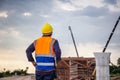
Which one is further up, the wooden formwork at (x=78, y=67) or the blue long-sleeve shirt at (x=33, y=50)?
the wooden formwork at (x=78, y=67)

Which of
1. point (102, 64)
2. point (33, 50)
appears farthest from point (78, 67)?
point (33, 50)

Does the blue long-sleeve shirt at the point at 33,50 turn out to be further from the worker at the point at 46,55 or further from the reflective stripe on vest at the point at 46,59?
the reflective stripe on vest at the point at 46,59

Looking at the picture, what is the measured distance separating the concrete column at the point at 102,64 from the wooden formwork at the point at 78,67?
9705 millimetres

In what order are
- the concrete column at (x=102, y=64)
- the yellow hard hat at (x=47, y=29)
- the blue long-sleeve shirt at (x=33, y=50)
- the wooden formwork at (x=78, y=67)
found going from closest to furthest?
the blue long-sleeve shirt at (x=33, y=50) < the yellow hard hat at (x=47, y=29) < the concrete column at (x=102, y=64) < the wooden formwork at (x=78, y=67)

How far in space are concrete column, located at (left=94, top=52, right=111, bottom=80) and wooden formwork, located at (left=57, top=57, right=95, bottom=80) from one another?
9705 millimetres

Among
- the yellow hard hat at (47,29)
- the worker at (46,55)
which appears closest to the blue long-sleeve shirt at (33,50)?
the worker at (46,55)

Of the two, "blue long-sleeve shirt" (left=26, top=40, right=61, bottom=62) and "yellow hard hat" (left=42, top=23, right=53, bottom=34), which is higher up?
"yellow hard hat" (left=42, top=23, right=53, bottom=34)

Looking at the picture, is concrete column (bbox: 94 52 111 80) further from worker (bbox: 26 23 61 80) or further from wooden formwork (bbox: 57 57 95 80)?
wooden formwork (bbox: 57 57 95 80)

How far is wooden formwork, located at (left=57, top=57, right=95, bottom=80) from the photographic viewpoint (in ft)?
85.8

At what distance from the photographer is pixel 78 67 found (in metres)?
26.2

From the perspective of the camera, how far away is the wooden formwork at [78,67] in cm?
Answer: 2614

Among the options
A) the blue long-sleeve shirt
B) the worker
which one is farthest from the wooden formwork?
the worker

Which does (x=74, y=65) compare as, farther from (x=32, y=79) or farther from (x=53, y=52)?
(x=53, y=52)

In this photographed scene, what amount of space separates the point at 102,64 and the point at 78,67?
10.3 metres
